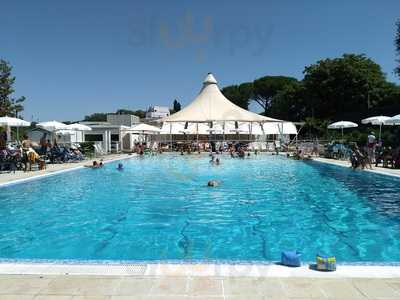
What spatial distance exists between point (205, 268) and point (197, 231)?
2.48m

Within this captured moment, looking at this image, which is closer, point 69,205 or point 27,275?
point 27,275

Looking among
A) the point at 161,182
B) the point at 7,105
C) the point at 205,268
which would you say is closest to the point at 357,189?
the point at 161,182

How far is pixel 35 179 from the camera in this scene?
11570 mm

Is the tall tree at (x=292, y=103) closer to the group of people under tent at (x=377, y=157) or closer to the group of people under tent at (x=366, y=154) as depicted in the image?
the group of people under tent at (x=366, y=154)

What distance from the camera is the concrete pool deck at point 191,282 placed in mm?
2963

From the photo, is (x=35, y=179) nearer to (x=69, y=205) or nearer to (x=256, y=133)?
(x=69, y=205)

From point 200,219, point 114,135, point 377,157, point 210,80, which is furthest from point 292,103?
point 200,219

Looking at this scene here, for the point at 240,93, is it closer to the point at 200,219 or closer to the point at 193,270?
the point at 200,219

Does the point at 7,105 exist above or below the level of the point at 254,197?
above

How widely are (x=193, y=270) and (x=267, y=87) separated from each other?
210ft

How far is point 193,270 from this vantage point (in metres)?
3.55

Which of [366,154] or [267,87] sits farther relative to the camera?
[267,87]

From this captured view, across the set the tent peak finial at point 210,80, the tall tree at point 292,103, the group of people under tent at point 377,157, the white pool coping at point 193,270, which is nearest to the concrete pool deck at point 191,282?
the white pool coping at point 193,270

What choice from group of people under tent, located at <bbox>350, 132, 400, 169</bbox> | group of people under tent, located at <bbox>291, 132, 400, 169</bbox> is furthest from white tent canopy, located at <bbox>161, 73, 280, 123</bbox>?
group of people under tent, located at <bbox>350, 132, 400, 169</bbox>
